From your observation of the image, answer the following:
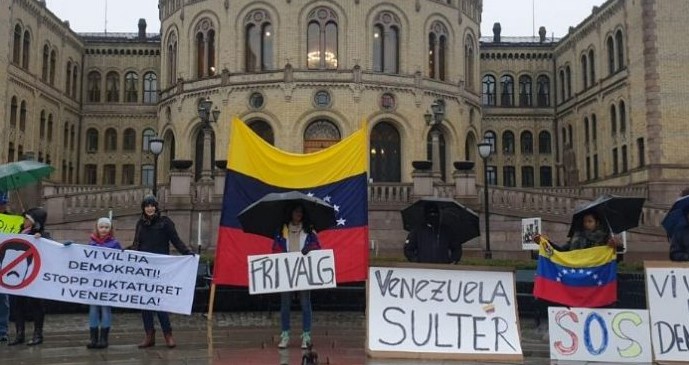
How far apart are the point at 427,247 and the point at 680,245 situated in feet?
12.1

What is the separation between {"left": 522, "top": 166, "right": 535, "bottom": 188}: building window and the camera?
172 ft

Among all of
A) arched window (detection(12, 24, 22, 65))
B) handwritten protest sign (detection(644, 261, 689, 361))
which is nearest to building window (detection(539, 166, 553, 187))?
arched window (detection(12, 24, 22, 65))

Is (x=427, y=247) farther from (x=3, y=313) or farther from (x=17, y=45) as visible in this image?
(x=17, y=45)

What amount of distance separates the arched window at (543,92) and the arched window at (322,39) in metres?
20.9

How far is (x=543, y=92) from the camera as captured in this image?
174 feet

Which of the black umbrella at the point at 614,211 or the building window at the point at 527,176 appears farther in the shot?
the building window at the point at 527,176

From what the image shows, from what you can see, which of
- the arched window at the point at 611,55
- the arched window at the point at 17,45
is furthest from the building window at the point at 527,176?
the arched window at the point at 17,45

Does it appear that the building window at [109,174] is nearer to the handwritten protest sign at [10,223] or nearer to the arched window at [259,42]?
the arched window at [259,42]

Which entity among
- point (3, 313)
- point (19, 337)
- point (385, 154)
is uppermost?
point (385, 154)

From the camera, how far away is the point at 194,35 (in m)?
41.0

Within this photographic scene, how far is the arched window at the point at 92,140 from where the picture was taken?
51.4m

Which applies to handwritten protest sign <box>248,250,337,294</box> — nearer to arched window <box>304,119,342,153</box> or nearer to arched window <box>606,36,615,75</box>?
arched window <box>304,119,342,153</box>

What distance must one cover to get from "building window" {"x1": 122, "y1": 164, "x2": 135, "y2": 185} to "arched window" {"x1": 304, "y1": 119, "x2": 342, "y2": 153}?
18.8 meters

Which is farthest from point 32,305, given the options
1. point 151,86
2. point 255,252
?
point 151,86
